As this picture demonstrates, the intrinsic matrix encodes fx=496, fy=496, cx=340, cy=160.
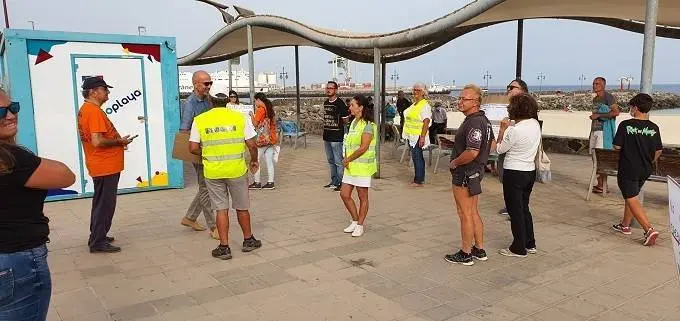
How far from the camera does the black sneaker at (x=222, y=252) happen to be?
4645 millimetres

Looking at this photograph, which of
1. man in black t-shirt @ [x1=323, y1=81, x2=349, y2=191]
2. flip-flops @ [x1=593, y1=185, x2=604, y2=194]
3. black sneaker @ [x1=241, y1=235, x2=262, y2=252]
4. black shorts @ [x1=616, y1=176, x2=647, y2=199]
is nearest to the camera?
black sneaker @ [x1=241, y1=235, x2=262, y2=252]

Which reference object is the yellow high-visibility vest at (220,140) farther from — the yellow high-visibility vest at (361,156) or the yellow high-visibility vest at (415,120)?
the yellow high-visibility vest at (415,120)

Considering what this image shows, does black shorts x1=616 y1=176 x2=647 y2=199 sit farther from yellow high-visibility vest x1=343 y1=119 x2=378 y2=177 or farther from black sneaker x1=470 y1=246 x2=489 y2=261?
yellow high-visibility vest x1=343 y1=119 x2=378 y2=177

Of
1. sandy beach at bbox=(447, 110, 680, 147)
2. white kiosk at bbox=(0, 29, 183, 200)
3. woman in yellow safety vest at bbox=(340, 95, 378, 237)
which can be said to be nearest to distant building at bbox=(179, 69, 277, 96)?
sandy beach at bbox=(447, 110, 680, 147)

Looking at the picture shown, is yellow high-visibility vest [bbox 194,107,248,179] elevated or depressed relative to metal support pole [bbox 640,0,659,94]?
depressed

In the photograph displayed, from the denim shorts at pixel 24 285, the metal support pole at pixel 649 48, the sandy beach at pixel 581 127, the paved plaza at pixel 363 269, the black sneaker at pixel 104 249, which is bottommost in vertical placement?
the paved plaza at pixel 363 269

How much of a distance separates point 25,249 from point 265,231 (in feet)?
11.8

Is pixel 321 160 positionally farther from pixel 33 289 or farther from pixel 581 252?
pixel 33 289

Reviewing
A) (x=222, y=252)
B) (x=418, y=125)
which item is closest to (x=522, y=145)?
(x=222, y=252)

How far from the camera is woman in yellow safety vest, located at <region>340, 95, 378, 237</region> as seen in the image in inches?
204

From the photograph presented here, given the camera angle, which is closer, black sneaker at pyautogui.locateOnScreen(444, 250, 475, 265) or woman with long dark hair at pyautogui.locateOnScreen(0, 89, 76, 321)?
woman with long dark hair at pyautogui.locateOnScreen(0, 89, 76, 321)

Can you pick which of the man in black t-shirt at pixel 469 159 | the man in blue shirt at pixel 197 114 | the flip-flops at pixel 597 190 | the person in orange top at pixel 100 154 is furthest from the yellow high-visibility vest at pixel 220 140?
the flip-flops at pixel 597 190

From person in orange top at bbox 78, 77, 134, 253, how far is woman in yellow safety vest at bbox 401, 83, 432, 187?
4701 millimetres

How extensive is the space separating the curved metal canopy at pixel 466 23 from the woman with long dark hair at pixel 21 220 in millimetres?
5634
